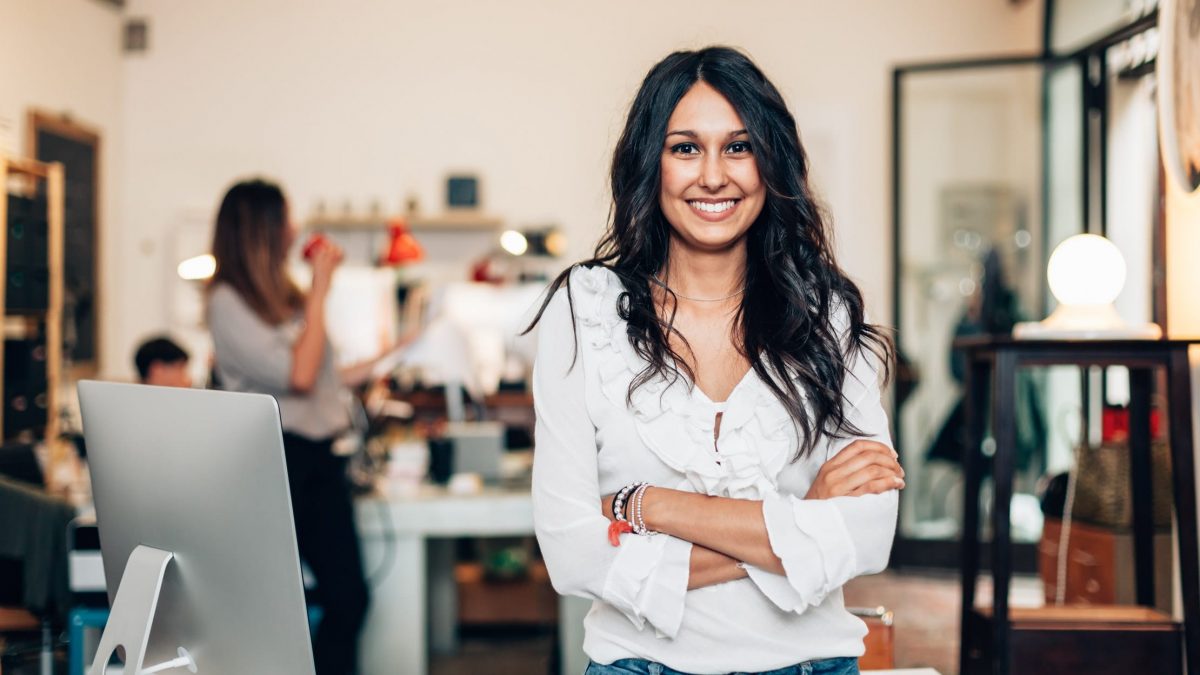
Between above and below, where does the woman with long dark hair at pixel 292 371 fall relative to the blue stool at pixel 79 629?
above

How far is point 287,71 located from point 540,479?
567 cm

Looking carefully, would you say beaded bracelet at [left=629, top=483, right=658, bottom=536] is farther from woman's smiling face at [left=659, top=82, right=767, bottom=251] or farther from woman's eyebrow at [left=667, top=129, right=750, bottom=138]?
woman's eyebrow at [left=667, top=129, right=750, bottom=138]

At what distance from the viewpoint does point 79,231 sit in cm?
596

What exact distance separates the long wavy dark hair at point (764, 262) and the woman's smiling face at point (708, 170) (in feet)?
0.04

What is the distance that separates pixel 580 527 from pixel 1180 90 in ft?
6.23

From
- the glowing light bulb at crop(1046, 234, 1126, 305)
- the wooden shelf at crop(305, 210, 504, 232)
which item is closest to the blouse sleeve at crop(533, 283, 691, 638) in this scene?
the glowing light bulb at crop(1046, 234, 1126, 305)

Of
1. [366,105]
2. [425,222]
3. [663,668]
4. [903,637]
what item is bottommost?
[903,637]

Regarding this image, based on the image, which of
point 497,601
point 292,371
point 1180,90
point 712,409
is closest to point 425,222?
point 497,601

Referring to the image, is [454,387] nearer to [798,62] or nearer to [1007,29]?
[798,62]

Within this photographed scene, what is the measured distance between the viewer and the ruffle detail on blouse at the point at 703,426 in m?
1.38

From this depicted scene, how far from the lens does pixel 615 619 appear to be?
137cm

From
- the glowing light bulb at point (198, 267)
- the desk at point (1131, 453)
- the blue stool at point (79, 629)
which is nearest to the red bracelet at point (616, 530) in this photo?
the blue stool at point (79, 629)

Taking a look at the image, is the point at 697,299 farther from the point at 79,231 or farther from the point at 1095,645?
the point at 79,231

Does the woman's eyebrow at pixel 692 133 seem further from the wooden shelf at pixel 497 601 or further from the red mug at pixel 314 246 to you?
the wooden shelf at pixel 497 601
